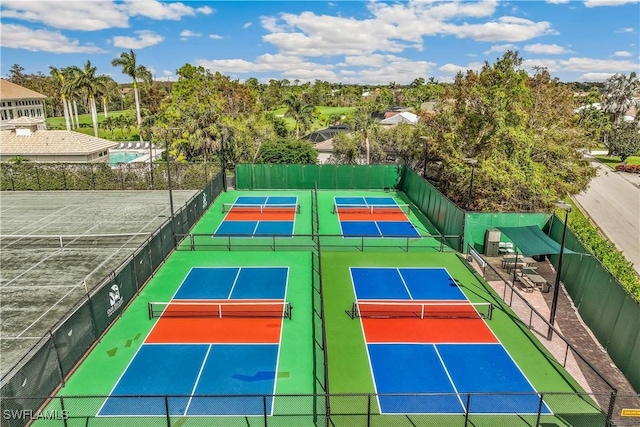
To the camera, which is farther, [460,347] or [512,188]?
[512,188]

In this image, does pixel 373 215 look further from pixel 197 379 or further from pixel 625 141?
pixel 625 141

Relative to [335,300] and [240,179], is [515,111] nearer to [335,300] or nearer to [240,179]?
[335,300]

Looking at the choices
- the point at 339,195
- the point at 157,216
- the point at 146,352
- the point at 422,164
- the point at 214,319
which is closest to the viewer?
the point at 146,352

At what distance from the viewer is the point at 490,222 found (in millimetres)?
21781

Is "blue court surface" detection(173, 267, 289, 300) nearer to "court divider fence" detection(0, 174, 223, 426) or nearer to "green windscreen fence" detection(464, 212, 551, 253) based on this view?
"court divider fence" detection(0, 174, 223, 426)

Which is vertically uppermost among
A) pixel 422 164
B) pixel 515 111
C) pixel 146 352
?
pixel 515 111

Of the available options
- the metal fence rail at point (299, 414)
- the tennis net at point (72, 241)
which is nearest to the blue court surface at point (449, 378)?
the metal fence rail at point (299, 414)

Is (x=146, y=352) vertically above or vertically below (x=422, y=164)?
below

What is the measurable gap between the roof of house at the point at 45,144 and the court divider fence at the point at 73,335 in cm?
2550

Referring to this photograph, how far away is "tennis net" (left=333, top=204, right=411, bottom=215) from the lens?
3025 centimetres

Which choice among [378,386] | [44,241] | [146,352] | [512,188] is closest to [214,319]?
[146,352]

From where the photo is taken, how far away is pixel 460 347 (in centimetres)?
1384

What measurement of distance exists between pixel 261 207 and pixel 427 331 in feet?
60.0

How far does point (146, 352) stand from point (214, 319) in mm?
2653
